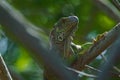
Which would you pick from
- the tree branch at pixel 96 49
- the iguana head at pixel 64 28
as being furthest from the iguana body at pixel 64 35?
the tree branch at pixel 96 49

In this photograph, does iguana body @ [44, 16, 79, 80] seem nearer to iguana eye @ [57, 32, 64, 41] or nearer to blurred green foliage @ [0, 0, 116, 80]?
iguana eye @ [57, 32, 64, 41]

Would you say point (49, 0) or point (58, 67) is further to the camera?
point (49, 0)

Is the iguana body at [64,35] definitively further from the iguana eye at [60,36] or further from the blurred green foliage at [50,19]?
the blurred green foliage at [50,19]

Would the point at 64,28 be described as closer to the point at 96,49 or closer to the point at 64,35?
the point at 64,35

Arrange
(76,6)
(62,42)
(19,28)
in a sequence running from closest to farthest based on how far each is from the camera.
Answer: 1. (19,28)
2. (62,42)
3. (76,6)

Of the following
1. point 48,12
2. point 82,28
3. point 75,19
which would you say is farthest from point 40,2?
point 75,19

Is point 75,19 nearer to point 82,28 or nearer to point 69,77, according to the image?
point 82,28
